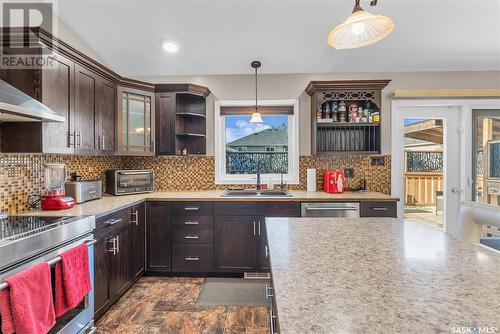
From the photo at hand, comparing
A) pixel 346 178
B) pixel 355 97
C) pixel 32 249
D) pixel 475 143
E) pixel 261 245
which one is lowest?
pixel 261 245

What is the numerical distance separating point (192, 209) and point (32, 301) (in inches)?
66.1

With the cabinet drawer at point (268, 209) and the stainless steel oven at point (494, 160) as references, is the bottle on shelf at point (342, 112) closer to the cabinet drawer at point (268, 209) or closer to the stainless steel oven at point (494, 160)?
the cabinet drawer at point (268, 209)

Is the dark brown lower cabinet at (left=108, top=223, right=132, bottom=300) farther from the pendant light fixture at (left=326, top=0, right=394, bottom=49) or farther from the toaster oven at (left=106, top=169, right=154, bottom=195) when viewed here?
the pendant light fixture at (left=326, top=0, right=394, bottom=49)

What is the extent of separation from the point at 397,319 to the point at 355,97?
121 inches

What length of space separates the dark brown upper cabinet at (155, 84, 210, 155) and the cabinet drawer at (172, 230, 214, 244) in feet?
3.22

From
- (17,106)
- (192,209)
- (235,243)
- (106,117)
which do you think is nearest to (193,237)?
(192,209)

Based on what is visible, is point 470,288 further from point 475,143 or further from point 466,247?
point 475,143

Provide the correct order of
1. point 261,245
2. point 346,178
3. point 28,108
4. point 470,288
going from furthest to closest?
point 346,178 → point 261,245 → point 28,108 → point 470,288

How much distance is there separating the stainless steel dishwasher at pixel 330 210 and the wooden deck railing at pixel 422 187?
1.15m

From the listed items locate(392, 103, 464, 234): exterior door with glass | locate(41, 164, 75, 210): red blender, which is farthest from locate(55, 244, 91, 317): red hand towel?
locate(392, 103, 464, 234): exterior door with glass

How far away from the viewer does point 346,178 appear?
11.7ft

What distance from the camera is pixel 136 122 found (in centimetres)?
317

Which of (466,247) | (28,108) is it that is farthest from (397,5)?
(28,108)

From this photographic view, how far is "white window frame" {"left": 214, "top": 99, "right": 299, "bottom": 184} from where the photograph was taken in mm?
3615
